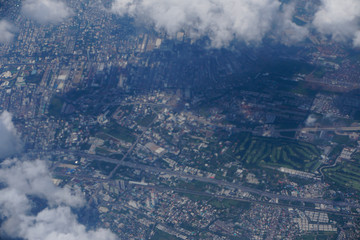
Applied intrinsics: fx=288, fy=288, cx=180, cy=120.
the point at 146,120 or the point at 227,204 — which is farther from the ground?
the point at 146,120

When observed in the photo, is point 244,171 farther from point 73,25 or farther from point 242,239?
point 73,25

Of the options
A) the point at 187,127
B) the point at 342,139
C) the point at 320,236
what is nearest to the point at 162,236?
the point at 187,127

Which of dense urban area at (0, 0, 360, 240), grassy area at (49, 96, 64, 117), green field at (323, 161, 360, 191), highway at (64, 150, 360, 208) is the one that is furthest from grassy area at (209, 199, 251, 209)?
grassy area at (49, 96, 64, 117)

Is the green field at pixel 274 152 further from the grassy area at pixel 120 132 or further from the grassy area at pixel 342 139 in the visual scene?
the grassy area at pixel 120 132

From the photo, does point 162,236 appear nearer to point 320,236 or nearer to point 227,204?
point 227,204

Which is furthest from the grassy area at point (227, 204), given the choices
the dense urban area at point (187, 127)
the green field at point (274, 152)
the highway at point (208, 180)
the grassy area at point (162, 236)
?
the grassy area at point (162, 236)

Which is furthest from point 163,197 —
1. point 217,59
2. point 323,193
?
point 217,59
